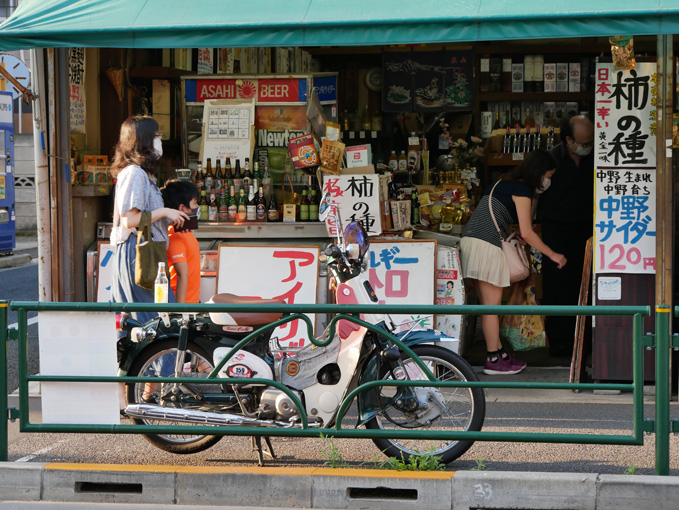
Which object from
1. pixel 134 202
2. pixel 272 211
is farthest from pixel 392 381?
pixel 272 211

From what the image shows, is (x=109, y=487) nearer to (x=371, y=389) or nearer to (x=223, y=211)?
(x=371, y=389)

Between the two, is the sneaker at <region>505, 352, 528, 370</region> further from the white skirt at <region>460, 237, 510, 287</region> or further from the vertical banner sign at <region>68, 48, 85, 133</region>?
the vertical banner sign at <region>68, 48, 85, 133</region>

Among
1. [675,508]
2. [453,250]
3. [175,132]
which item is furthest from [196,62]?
[675,508]

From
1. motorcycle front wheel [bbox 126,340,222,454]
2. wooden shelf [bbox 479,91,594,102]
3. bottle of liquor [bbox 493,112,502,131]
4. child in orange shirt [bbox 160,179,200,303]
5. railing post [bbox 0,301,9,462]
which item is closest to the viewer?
railing post [bbox 0,301,9,462]

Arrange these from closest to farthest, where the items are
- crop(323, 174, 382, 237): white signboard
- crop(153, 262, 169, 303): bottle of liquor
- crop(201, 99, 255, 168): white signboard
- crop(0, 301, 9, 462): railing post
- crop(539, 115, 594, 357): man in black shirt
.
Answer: crop(0, 301, 9, 462): railing post
crop(153, 262, 169, 303): bottle of liquor
crop(323, 174, 382, 237): white signboard
crop(201, 99, 255, 168): white signboard
crop(539, 115, 594, 357): man in black shirt

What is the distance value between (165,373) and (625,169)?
12.1ft

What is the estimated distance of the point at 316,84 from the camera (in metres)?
8.83

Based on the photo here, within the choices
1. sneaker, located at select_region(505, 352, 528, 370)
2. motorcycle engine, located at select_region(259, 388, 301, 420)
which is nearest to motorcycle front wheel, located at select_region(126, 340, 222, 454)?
motorcycle engine, located at select_region(259, 388, 301, 420)

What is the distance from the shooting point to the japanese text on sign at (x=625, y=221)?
7156mm

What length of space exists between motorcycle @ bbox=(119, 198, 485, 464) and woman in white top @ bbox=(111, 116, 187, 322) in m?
0.72

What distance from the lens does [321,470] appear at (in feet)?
17.4

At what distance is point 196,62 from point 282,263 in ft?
10.7

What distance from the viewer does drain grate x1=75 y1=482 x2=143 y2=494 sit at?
533 cm

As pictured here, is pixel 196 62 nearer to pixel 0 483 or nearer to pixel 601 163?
pixel 601 163
